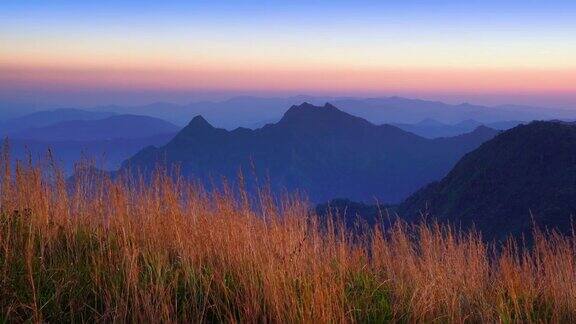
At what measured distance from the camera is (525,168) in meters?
72.7

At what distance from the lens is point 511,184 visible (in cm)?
7038

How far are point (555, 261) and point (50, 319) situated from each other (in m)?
4.97

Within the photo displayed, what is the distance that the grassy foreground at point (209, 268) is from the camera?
3.31 m

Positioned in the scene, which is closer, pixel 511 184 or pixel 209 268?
pixel 209 268

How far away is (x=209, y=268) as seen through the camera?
Answer: 159 inches

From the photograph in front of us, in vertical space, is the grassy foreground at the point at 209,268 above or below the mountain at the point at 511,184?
above

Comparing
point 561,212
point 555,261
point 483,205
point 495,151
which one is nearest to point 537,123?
point 495,151

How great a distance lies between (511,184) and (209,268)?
2882 inches

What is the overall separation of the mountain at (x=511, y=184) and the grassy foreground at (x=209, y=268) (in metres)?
51.0

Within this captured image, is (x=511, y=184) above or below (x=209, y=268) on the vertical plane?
below

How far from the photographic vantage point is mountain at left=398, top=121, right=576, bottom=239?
58.1 m

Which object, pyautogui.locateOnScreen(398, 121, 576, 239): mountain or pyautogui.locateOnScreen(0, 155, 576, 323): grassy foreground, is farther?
pyautogui.locateOnScreen(398, 121, 576, 239): mountain

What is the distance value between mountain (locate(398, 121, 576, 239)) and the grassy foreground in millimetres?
50977

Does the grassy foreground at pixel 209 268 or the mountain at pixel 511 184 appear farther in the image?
the mountain at pixel 511 184
